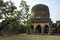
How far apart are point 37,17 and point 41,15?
111cm

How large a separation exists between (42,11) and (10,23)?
70.7 feet

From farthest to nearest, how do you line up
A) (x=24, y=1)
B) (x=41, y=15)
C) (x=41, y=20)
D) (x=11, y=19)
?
(x=41, y=15) < (x=41, y=20) < (x=24, y=1) < (x=11, y=19)

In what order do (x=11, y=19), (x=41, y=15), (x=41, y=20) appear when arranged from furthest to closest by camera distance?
(x=41, y=15)
(x=41, y=20)
(x=11, y=19)

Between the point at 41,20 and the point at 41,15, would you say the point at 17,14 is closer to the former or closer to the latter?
the point at 41,20

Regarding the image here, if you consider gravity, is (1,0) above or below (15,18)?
above

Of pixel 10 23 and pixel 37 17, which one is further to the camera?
pixel 37 17

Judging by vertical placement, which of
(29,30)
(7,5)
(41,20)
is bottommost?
(29,30)

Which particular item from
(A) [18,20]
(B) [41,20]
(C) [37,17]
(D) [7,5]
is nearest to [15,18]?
(A) [18,20]

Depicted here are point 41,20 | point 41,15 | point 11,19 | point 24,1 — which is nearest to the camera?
point 11,19

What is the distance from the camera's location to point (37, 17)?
3975 cm

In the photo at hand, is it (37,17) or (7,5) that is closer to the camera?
(7,5)

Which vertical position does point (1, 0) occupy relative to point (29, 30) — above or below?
above

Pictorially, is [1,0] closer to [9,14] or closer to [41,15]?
[9,14]

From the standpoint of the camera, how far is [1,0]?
1923 centimetres
